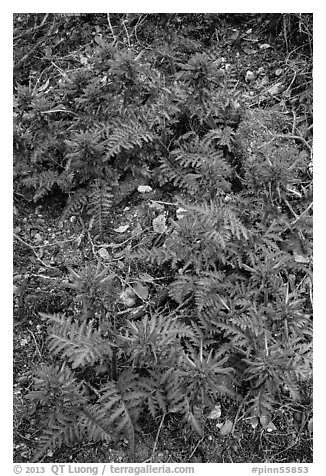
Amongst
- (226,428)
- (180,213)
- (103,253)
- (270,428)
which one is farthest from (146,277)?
(270,428)

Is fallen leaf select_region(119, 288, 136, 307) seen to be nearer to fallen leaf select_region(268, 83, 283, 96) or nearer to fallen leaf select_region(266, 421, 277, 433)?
fallen leaf select_region(266, 421, 277, 433)

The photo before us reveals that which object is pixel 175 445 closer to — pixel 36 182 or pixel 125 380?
pixel 125 380

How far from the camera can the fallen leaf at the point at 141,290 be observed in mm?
3943

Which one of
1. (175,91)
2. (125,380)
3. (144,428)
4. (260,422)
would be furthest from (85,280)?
(175,91)

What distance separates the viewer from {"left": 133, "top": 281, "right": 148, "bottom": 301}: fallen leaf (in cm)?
394

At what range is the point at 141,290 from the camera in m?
3.96

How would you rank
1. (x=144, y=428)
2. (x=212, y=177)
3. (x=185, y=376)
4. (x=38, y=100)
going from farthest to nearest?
(x=38, y=100), (x=212, y=177), (x=144, y=428), (x=185, y=376)

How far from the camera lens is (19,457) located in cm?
353

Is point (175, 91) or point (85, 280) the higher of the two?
point (175, 91)

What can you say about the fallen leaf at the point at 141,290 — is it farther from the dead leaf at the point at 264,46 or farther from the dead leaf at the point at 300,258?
the dead leaf at the point at 264,46

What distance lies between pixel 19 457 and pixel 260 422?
1.38 meters

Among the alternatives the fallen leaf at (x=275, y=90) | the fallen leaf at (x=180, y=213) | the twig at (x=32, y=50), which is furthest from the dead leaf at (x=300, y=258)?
the twig at (x=32, y=50)

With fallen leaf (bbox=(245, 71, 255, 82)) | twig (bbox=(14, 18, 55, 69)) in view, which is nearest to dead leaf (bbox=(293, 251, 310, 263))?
fallen leaf (bbox=(245, 71, 255, 82))

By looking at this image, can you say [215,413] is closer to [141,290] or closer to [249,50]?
[141,290]
